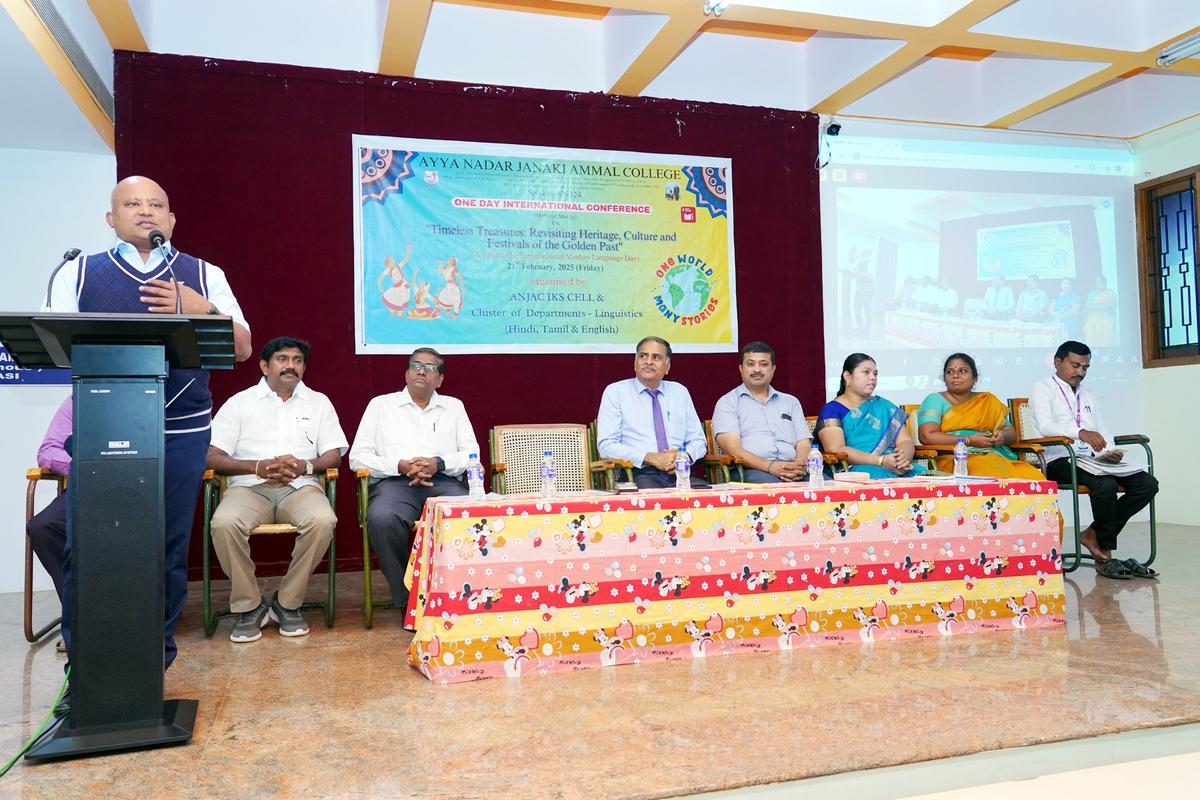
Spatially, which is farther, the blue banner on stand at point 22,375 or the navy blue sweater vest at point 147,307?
the blue banner on stand at point 22,375

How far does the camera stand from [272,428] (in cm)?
370

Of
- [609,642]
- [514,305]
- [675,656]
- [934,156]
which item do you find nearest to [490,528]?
[609,642]

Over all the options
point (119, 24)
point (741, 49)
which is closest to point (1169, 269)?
point (741, 49)

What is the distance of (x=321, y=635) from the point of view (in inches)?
134

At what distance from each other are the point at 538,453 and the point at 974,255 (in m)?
3.52

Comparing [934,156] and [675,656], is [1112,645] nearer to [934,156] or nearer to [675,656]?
[675,656]

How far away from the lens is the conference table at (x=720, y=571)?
2713mm

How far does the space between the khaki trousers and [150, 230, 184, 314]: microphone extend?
1300 mm

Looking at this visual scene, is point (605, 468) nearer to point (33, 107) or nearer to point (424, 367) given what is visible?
point (424, 367)

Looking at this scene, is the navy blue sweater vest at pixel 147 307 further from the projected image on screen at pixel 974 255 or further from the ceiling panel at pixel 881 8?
the projected image on screen at pixel 974 255

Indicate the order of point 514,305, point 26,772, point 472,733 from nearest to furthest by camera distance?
1. point 26,772
2. point 472,733
3. point 514,305

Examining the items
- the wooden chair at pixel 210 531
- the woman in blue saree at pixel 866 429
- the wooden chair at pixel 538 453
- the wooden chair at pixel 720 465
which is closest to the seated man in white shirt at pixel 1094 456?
the woman in blue saree at pixel 866 429

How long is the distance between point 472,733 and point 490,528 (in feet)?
2.27

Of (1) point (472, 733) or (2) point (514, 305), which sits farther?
(2) point (514, 305)
